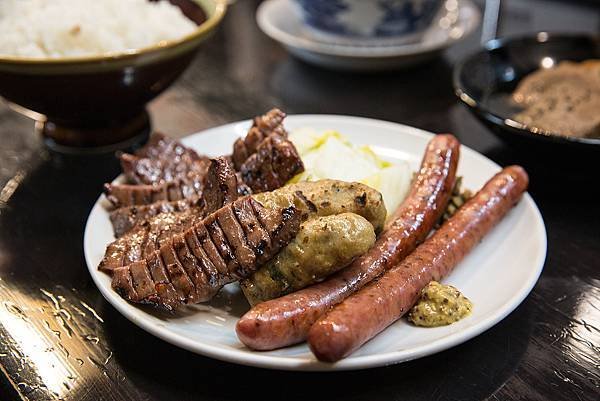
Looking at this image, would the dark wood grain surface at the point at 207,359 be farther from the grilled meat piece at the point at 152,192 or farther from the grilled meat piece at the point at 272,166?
the grilled meat piece at the point at 272,166

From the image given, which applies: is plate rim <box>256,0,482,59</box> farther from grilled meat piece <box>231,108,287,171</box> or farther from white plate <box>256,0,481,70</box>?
grilled meat piece <box>231,108,287,171</box>

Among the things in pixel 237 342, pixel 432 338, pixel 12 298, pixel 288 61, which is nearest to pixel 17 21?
pixel 12 298

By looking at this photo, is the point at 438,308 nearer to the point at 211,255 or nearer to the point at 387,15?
the point at 211,255

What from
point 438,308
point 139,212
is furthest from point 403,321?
point 139,212

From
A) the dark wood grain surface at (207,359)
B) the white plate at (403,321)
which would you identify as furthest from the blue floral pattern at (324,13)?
the white plate at (403,321)

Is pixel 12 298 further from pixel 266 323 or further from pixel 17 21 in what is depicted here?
pixel 17 21

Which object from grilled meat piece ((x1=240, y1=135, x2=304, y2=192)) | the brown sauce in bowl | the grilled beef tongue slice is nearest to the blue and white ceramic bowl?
the brown sauce in bowl
